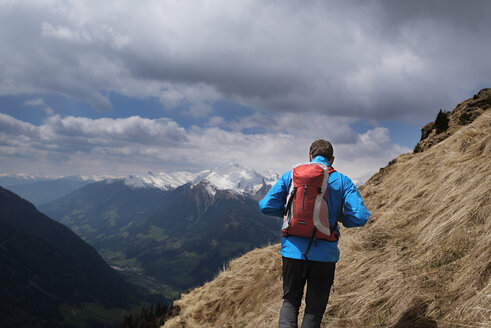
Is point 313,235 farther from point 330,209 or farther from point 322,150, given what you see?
point 322,150

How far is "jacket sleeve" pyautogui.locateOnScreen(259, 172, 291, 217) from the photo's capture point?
5.19 meters

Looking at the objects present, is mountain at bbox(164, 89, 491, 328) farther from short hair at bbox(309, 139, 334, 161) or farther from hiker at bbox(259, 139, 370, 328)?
short hair at bbox(309, 139, 334, 161)

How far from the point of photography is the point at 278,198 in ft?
17.3

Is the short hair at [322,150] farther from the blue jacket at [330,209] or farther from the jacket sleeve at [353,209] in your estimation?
the jacket sleeve at [353,209]

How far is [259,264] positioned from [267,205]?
788 centimetres

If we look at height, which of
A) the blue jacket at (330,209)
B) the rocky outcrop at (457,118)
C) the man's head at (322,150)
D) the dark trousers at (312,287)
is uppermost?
the rocky outcrop at (457,118)

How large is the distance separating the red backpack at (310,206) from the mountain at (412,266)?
2.70m

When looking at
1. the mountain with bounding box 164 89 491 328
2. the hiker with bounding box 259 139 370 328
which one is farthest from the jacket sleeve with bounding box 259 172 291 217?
the mountain with bounding box 164 89 491 328

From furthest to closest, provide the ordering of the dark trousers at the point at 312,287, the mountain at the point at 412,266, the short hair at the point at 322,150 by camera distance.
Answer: the mountain at the point at 412,266 < the short hair at the point at 322,150 < the dark trousers at the point at 312,287

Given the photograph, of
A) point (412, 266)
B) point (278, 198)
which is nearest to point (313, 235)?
point (278, 198)

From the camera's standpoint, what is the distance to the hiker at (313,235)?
455 cm

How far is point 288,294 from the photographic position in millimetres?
4742

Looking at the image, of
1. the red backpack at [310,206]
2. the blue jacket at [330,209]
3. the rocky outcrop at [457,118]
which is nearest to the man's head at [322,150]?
the blue jacket at [330,209]

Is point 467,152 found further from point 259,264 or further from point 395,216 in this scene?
point 259,264
